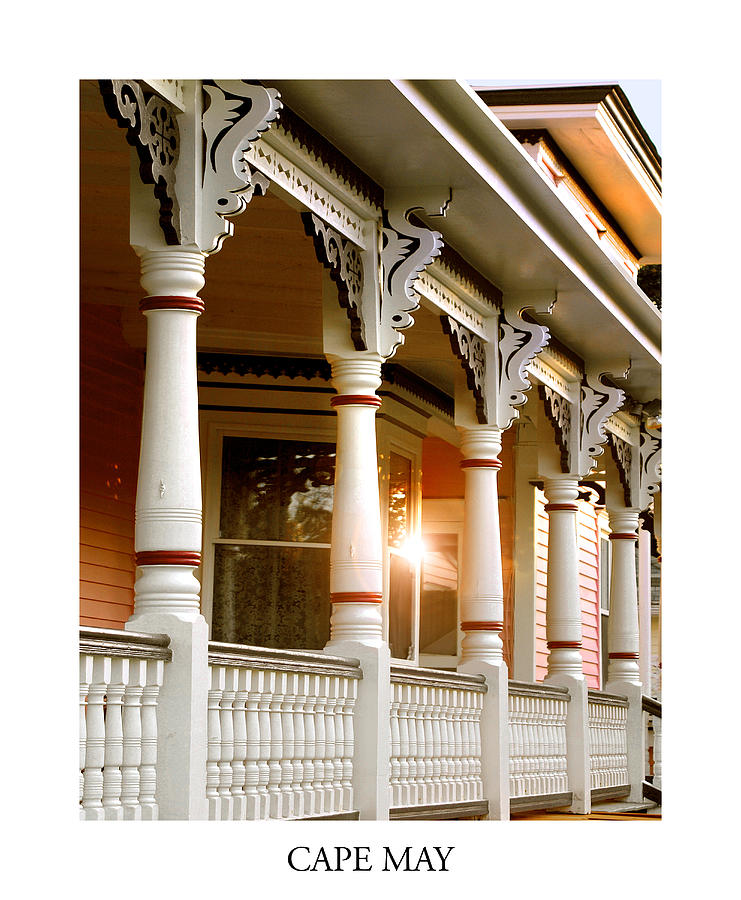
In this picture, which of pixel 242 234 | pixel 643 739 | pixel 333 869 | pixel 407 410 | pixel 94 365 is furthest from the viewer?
pixel 643 739

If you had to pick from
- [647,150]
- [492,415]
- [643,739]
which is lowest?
[643,739]

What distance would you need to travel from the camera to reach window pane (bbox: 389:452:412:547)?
1409 cm

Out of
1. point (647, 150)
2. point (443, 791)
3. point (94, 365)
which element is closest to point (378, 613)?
point (443, 791)

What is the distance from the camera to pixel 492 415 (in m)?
11.3

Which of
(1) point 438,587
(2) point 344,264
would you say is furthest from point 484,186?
(1) point 438,587

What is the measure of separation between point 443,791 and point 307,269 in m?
3.68

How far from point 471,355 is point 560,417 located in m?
2.46

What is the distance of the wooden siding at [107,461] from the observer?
38.0ft

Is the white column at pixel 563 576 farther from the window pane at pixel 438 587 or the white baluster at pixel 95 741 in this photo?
the white baluster at pixel 95 741

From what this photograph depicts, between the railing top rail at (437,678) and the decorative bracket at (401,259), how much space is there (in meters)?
1.98

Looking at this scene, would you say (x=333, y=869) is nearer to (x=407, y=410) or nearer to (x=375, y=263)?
(x=375, y=263)

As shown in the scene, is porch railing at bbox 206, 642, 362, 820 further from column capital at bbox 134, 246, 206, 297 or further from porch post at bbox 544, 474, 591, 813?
porch post at bbox 544, 474, 591, 813

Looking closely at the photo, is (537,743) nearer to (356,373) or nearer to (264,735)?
(356,373)

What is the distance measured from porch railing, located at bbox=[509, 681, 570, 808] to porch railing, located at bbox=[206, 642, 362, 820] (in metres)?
3.32
